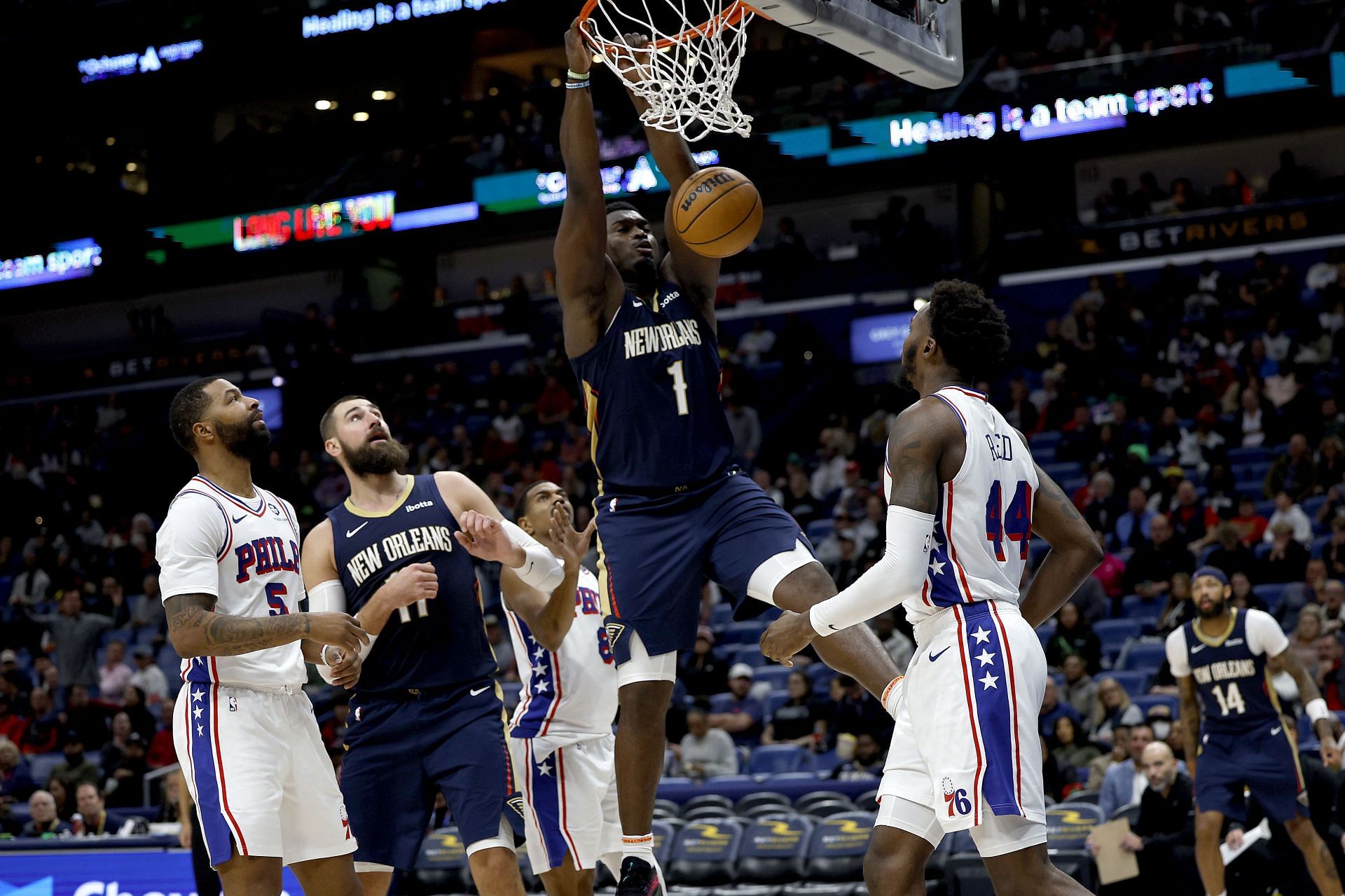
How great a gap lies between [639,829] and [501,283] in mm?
21963

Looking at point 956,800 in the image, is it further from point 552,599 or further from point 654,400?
point 552,599

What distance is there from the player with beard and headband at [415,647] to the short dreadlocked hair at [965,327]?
208cm

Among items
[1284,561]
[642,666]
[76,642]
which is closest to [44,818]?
[76,642]

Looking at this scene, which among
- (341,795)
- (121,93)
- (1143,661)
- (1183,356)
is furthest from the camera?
(121,93)

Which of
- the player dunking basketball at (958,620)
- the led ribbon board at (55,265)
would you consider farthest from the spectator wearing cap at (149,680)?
the player dunking basketball at (958,620)

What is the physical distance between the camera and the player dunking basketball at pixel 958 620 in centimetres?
418

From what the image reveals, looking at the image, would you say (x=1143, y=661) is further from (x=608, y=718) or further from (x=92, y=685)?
(x=92, y=685)

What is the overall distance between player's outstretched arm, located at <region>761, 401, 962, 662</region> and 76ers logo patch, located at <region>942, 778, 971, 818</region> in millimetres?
550

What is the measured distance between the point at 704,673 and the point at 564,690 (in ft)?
22.0

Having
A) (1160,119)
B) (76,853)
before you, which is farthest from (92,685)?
(1160,119)

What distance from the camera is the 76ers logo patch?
416cm

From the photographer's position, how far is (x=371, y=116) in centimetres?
2411

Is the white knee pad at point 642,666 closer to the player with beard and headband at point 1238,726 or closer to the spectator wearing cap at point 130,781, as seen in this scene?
the player with beard and headband at point 1238,726

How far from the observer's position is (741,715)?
13086 millimetres
